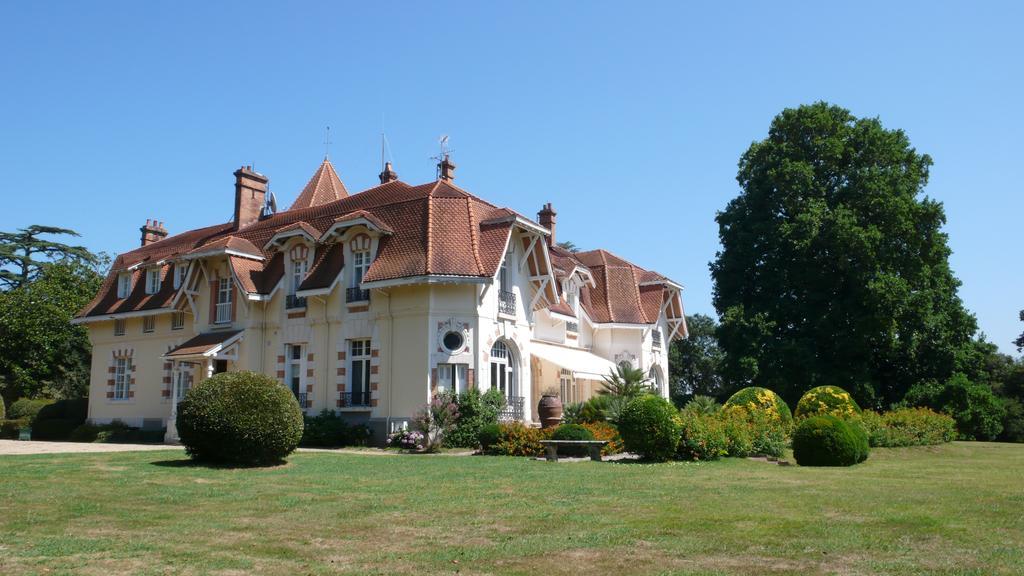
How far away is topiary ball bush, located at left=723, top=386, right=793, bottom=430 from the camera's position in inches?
989

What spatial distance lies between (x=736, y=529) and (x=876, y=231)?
2808 centimetres

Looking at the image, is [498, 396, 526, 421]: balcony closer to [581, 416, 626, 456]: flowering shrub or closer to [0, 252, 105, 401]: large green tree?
[581, 416, 626, 456]: flowering shrub

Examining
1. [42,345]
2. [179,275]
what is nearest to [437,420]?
[179,275]

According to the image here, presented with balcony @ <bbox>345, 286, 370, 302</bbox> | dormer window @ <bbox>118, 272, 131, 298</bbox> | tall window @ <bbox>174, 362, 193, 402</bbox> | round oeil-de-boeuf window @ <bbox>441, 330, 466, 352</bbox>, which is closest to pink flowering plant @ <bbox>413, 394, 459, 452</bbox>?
round oeil-de-boeuf window @ <bbox>441, 330, 466, 352</bbox>

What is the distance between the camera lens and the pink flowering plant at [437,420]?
24.6 m

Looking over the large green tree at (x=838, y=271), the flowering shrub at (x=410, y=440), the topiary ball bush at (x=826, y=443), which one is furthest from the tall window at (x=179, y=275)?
the topiary ball bush at (x=826, y=443)

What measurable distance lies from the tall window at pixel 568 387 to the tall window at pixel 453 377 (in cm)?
738

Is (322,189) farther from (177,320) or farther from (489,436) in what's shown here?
(489,436)

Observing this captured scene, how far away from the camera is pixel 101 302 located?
119 feet

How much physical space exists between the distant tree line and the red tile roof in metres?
18.5

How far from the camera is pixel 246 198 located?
3497 centimetres

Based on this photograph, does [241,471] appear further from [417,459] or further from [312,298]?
[312,298]

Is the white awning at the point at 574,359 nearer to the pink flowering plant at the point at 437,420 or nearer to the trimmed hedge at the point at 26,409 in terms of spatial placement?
the pink flowering plant at the point at 437,420

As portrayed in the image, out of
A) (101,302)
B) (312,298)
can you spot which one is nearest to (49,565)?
(312,298)
